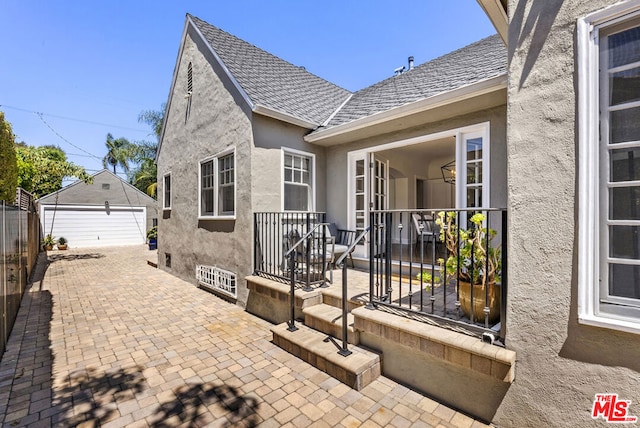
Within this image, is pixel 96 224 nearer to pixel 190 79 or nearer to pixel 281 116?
pixel 190 79

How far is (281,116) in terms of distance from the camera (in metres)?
5.71

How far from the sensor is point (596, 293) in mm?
1987

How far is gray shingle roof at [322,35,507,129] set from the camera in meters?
4.83

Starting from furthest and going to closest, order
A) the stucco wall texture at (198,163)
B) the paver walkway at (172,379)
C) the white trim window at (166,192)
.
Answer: the white trim window at (166,192) → the stucco wall texture at (198,163) → the paver walkway at (172,379)

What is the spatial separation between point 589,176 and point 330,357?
9.38ft

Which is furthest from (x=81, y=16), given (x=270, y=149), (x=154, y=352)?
(x=154, y=352)

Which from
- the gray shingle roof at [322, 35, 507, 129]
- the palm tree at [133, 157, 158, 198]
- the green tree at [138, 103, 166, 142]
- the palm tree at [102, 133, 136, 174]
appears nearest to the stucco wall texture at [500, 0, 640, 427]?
the gray shingle roof at [322, 35, 507, 129]

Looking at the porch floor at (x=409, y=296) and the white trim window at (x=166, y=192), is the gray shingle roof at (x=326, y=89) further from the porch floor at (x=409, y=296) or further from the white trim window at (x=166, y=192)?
the white trim window at (x=166, y=192)

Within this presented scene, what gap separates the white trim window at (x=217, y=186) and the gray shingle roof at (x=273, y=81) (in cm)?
152

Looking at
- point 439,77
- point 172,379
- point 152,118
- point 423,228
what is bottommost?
point 172,379

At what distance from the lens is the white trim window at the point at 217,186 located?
6211 millimetres

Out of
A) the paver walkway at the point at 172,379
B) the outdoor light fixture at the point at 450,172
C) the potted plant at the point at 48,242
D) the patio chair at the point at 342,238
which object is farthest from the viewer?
the potted plant at the point at 48,242

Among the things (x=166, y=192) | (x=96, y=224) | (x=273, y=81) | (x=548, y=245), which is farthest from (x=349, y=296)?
(x=96, y=224)

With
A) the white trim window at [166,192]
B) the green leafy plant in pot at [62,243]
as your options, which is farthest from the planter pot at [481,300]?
the green leafy plant in pot at [62,243]
